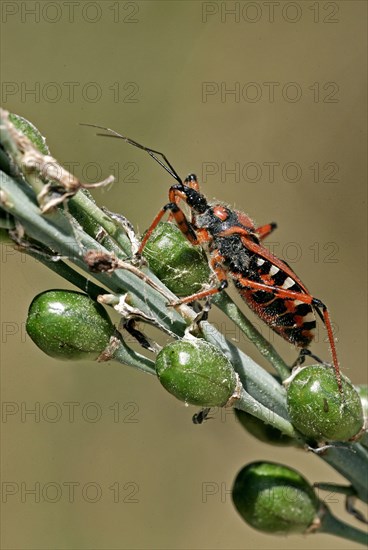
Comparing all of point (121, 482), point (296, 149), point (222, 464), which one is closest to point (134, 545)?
point (121, 482)

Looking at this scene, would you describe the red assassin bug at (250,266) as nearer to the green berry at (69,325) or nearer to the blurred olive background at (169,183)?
the green berry at (69,325)

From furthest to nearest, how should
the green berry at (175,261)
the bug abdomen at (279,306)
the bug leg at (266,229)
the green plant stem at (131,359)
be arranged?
1. the bug leg at (266,229)
2. the bug abdomen at (279,306)
3. the green berry at (175,261)
4. the green plant stem at (131,359)

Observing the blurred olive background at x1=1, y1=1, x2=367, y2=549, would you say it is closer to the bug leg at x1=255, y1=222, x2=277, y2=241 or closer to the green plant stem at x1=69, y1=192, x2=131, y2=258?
the bug leg at x1=255, y1=222, x2=277, y2=241

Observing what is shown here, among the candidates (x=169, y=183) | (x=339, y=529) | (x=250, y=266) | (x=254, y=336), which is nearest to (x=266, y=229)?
(x=250, y=266)

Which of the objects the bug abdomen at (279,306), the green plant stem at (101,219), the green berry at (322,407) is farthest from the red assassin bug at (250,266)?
the green plant stem at (101,219)

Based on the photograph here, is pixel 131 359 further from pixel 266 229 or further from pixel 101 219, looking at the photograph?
pixel 266 229

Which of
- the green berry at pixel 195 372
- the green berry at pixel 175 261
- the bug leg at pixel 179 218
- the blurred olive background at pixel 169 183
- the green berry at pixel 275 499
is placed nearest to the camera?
the green berry at pixel 195 372

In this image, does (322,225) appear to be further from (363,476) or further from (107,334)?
(107,334)

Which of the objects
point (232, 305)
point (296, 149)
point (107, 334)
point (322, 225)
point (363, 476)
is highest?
point (296, 149)
